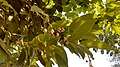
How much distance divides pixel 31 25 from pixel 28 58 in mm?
229

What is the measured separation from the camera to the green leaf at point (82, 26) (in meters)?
0.54

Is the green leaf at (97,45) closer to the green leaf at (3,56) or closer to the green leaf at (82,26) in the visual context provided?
the green leaf at (82,26)

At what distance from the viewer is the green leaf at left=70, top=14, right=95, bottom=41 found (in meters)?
0.54

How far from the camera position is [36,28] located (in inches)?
31.2

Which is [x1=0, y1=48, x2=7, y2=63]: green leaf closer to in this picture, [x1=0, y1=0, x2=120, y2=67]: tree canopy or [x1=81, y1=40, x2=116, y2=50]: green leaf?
[x1=0, y1=0, x2=120, y2=67]: tree canopy

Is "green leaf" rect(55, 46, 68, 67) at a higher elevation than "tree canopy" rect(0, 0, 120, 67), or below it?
below

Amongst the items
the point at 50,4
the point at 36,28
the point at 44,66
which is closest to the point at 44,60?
the point at 44,66

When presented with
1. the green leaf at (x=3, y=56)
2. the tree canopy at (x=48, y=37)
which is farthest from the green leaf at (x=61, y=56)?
the green leaf at (x=3, y=56)

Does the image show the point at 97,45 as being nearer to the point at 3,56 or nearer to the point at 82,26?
the point at 82,26

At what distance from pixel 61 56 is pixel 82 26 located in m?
0.07

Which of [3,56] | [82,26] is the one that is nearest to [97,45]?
[82,26]

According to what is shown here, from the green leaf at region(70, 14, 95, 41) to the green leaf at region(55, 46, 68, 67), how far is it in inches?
1.2

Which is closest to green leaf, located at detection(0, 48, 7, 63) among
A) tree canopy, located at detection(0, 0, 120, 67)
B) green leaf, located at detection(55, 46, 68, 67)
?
tree canopy, located at detection(0, 0, 120, 67)

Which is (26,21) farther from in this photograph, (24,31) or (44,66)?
(44,66)
